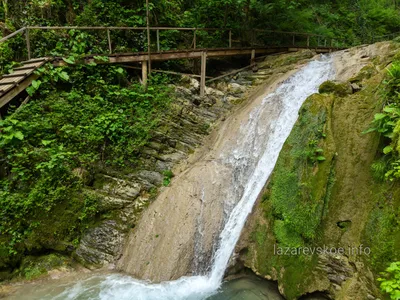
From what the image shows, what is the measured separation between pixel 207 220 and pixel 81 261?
131 inches

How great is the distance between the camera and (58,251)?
7082 mm

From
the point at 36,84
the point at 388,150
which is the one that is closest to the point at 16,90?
the point at 36,84

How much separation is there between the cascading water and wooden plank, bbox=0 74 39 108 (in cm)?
505

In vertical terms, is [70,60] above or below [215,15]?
below

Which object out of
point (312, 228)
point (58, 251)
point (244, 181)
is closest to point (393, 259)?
point (312, 228)

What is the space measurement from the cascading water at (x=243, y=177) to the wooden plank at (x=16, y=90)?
5055 mm

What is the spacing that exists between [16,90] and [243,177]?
22.3 feet

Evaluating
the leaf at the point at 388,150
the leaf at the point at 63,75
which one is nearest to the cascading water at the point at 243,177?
the leaf at the point at 388,150

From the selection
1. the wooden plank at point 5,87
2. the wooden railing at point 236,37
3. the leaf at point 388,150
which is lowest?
the leaf at point 388,150

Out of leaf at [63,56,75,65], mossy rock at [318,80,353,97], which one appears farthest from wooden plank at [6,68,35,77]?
mossy rock at [318,80,353,97]

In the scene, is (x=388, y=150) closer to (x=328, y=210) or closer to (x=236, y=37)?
(x=328, y=210)

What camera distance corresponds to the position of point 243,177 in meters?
8.02

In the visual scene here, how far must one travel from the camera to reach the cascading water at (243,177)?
6.00 metres

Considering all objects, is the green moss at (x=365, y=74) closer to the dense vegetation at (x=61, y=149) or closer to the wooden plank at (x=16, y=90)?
the dense vegetation at (x=61, y=149)
